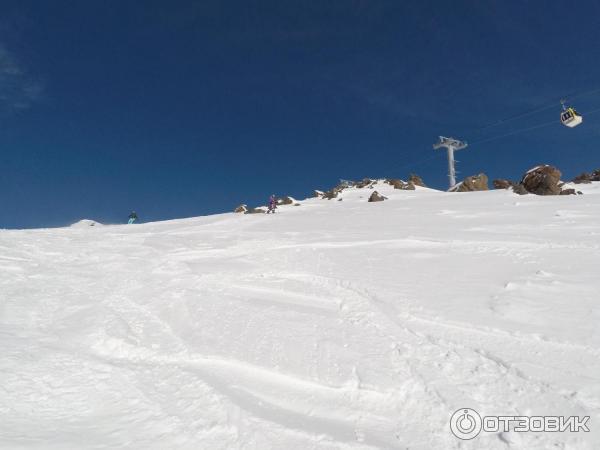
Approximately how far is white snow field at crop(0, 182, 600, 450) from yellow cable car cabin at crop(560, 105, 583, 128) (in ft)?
55.1

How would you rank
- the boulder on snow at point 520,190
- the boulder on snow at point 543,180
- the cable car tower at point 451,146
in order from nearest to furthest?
1. the boulder on snow at point 543,180
2. the boulder on snow at point 520,190
3. the cable car tower at point 451,146

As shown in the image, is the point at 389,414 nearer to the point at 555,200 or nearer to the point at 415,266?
the point at 415,266

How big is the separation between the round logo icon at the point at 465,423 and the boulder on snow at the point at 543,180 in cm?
1924

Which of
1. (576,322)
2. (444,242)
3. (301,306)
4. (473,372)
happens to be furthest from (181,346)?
(444,242)

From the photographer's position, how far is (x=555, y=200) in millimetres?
15398

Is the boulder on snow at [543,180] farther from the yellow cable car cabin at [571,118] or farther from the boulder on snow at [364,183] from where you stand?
the boulder on snow at [364,183]

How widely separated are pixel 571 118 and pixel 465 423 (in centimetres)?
2457

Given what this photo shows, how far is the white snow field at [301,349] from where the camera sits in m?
2.99

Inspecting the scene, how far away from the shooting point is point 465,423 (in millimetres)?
3074

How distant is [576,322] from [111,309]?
21.1ft

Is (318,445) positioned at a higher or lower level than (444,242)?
lower

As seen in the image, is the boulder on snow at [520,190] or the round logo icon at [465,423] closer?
the round logo icon at [465,423]

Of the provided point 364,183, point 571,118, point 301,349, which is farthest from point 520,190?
point 364,183

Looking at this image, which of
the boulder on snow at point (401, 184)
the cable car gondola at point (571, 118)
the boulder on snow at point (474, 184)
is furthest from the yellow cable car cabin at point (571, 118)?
the boulder on snow at point (401, 184)
